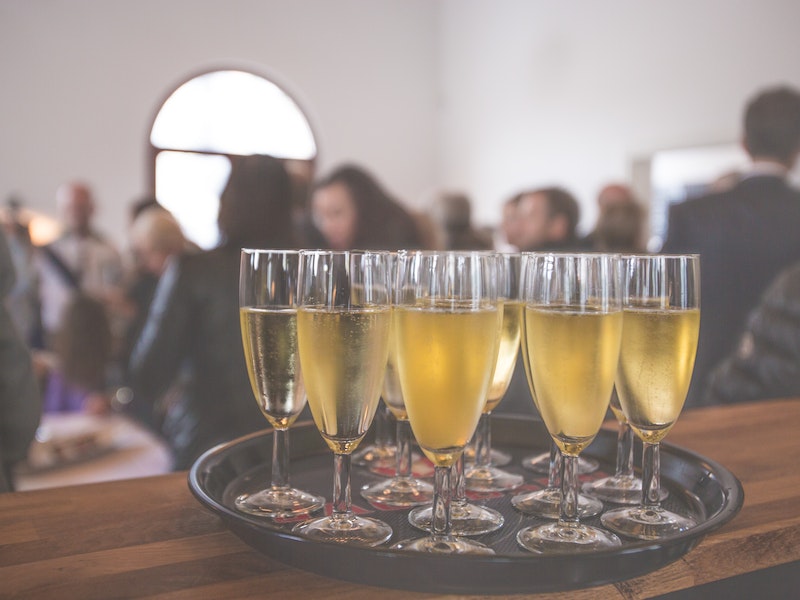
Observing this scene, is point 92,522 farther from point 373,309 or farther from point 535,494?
point 535,494

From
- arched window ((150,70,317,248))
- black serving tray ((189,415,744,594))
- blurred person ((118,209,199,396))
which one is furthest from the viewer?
arched window ((150,70,317,248))

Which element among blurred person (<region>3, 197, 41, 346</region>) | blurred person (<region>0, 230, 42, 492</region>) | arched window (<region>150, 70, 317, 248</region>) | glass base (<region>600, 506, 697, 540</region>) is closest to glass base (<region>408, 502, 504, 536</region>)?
glass base (<region>600, 506, 697, 540</region>)

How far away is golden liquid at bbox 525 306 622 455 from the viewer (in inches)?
26.6

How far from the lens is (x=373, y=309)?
2.26ft

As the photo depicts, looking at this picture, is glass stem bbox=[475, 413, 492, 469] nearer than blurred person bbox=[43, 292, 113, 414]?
Yes

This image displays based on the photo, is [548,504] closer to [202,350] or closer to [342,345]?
[342,345]

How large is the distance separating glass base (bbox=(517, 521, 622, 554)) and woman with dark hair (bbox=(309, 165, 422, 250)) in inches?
76.0

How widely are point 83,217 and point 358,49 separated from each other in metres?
4.45

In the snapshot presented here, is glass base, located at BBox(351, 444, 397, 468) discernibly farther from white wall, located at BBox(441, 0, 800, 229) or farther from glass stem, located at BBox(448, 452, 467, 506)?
white wall, located at BBox(441, 0, 800, 229)

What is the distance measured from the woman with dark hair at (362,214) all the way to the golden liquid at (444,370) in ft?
6.29

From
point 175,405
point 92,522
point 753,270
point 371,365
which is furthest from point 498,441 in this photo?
point 753,270

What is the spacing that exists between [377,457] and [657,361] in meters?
0.38

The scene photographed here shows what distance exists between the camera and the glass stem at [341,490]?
70 centimetres

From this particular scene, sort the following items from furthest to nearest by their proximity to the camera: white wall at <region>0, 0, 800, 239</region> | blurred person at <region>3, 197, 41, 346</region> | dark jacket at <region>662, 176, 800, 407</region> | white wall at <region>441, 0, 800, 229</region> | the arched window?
the arched window
white wall at <region>0, 0, 800, 239</region>
white wall at <region>441, 0, 800, 229</region>
blurred person at <region>3, 197, 41, 346</region>
dark jacket at <region>662, 176, 800, 407</region>
